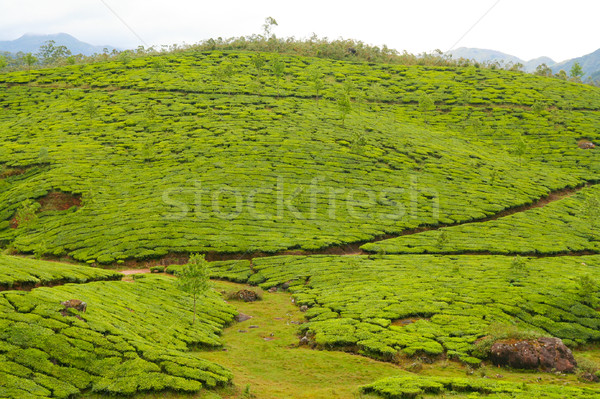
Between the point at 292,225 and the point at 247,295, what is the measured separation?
53.4 feet

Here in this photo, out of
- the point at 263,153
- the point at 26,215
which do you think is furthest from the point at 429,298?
the point at 26,215

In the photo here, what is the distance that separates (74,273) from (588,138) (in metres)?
98.6

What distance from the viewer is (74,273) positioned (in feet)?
115

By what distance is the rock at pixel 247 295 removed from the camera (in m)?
39.3

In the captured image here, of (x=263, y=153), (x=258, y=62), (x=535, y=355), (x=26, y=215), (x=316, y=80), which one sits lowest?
(x=535, y=355)

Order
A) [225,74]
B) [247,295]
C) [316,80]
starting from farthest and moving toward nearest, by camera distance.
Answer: [225,74] → [316,80] → [247,295]

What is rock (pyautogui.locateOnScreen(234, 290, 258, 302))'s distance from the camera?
39344mm

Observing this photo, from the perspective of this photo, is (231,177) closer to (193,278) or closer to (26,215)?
(26,215)

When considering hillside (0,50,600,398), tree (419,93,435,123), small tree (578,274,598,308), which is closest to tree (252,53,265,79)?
hillside (0,50,600,398)

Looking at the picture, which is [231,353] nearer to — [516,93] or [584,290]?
[584,290]

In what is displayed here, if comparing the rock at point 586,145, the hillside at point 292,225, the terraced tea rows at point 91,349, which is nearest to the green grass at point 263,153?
the hillside at point 292,225

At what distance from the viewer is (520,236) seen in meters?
54.0

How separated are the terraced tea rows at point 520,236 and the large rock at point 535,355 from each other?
2261cm

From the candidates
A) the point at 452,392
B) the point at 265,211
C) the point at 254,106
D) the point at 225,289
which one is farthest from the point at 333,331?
the point at 254,106
